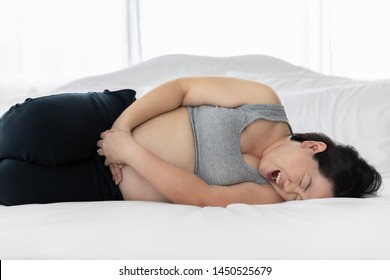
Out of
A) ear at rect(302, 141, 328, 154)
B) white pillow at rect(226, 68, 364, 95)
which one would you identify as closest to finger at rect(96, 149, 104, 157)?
ear at rect(302, 141, 328, 154)

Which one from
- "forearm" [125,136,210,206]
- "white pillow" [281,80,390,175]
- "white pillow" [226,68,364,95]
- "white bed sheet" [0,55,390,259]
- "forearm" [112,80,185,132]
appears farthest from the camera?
"white pillow" [226,68,364,95]

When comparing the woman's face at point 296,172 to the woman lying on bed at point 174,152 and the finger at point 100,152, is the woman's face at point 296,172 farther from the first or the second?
the finger at point 100,152

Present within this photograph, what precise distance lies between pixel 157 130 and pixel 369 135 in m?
0.74

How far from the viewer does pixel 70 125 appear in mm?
1260

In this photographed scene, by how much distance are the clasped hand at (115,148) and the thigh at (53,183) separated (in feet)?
0.08

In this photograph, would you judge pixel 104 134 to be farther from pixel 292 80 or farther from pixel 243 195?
pixel 292 80

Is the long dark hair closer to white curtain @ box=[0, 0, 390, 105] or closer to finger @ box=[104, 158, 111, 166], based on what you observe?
finger @ box=[104, 158, 111, 166]

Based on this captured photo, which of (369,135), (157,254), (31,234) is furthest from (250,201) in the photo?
(369,135)

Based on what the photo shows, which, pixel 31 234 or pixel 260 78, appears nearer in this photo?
pixel 31 234

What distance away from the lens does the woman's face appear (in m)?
1.23

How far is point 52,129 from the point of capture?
123 cm

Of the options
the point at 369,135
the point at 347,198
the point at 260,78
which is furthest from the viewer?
the point at 260,78

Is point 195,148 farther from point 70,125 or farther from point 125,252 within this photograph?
point 125,252

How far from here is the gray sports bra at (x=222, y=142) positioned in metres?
1.28
